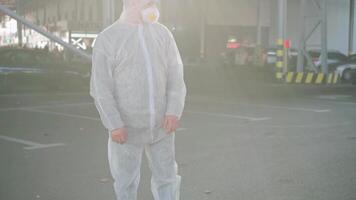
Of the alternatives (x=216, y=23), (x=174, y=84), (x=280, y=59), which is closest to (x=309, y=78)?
(x=280, y=59)

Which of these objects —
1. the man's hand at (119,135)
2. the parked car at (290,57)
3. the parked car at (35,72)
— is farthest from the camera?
the parked car at (290,57)

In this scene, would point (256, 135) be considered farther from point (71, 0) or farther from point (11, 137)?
point (71, 0)

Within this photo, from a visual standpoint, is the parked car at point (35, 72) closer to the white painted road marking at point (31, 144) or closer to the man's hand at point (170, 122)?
the white painted road marking at point (31, 144)

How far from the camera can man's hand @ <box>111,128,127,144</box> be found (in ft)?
11.8

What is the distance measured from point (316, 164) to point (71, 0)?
128ft

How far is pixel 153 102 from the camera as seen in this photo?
3670 mm

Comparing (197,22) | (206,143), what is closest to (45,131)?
(206,143)

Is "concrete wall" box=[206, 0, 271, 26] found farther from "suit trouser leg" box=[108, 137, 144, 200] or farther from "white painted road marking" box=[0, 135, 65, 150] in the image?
"suit trouser leg" box=[108, 137, 144, 200]

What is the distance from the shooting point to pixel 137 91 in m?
3.64

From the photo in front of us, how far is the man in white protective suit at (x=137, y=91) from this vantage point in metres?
3.62

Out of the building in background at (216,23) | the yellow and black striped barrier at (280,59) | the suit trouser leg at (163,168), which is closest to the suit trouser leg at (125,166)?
the suit trouser leg at (163,168)

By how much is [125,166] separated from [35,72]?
1389 centimetres

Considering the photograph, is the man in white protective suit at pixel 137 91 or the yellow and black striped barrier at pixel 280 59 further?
the yellow and black striped barrier at pixel 280 59

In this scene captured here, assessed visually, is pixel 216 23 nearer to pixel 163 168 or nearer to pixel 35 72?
pixel 35 72
